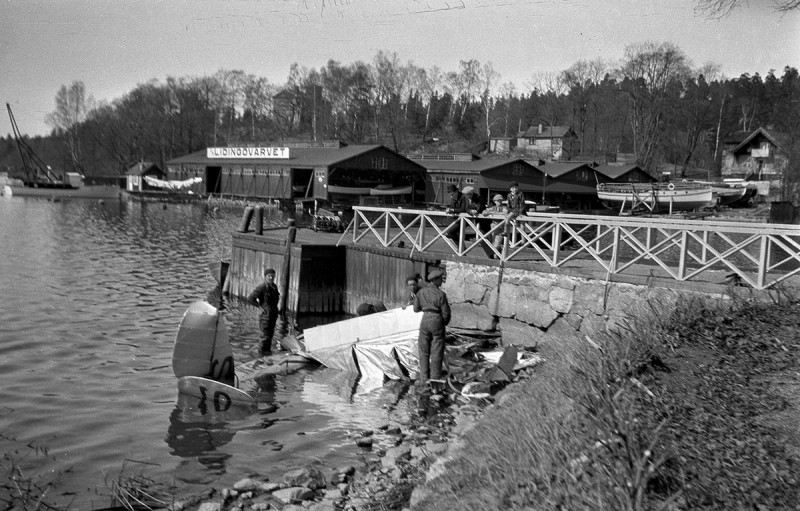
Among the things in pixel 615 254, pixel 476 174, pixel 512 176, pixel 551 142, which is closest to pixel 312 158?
pixel 476 174

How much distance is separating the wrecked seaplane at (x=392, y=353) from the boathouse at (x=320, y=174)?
37552 mm

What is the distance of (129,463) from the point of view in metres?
9.49

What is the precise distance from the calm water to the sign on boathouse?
37.9 meters

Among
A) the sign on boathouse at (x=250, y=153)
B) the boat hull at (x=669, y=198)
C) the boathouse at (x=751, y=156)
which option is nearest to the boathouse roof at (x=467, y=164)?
the boat hull at (x=669, y=198)

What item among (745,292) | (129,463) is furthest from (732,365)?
(129,463)

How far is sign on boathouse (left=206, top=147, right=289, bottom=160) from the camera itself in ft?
206

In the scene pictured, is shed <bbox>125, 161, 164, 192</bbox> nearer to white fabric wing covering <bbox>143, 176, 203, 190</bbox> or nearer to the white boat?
white fabric wing covering <bbox>143, 176, 203, 190</bbox>

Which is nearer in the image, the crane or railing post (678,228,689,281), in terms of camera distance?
railing post (678,228,689,281)

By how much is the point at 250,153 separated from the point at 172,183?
17.0 m

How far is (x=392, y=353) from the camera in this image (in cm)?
1347

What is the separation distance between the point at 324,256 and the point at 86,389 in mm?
8248

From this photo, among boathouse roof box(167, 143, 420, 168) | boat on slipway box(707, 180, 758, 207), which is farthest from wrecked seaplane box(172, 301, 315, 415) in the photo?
boat on slipway box(707, 180, 758, 207)

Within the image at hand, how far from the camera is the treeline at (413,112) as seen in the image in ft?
245

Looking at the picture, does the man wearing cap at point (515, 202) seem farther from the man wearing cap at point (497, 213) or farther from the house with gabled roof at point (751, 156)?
the house with gabled roof at point (751, 156)
